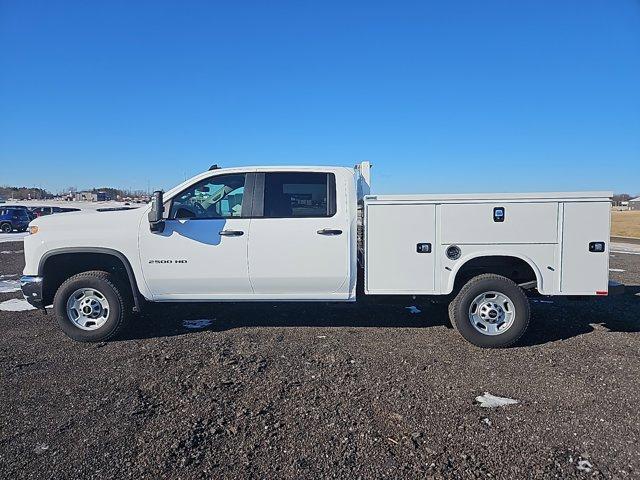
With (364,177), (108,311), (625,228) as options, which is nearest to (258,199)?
(364,177)

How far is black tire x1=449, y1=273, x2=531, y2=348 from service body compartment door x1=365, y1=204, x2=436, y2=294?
380 millimetres

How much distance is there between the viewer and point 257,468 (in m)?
2.73

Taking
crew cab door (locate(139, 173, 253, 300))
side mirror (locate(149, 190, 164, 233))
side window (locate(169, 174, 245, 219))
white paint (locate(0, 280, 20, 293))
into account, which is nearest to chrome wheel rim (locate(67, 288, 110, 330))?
crew cab door (locate(139, 173, 253, 300))

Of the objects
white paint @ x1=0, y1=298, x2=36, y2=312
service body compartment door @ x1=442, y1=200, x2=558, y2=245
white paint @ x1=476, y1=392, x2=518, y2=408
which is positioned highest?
service body compartment door @ x1=442, y1=200, x2=558, y2=245

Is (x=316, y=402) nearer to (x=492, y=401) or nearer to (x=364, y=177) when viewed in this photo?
(x=492, y=401)

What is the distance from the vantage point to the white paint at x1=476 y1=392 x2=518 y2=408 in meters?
3.57

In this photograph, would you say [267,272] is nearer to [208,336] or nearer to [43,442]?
[208,336]

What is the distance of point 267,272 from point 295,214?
0.74 m

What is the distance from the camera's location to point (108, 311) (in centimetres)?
511

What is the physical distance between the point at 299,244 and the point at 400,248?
1.13m

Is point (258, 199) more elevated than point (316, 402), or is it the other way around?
point (258, 199)

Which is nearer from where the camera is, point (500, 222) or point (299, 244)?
point (500, 222)

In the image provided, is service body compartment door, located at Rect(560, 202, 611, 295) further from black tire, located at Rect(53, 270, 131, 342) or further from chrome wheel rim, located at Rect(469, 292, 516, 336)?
black tire, located at Rect(53, 270, 131, 342)

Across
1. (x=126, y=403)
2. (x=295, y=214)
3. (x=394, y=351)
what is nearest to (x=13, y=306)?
(x=126, y=403)
